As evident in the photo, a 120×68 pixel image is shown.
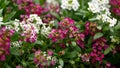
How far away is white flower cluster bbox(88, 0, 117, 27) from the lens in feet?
10.6

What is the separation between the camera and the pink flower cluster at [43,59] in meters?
2.87

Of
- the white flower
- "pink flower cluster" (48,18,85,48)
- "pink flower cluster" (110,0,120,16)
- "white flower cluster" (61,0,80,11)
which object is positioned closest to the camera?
"pink flower cluster" (48,18,85,48)

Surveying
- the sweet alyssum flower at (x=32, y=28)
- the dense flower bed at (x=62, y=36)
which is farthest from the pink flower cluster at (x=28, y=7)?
the sweet alyssum flower at (x=32, y=28)

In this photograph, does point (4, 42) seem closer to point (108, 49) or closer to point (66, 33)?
point (66, 33)

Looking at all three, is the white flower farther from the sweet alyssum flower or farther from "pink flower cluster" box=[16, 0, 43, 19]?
"pink flower cluster" box=[16, 0, 43, 19]

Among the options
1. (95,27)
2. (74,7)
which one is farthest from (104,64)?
(74,7)

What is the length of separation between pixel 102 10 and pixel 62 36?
60cm

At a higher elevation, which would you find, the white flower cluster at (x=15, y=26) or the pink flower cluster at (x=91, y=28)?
the white flower cluster at (x=15, y=26)

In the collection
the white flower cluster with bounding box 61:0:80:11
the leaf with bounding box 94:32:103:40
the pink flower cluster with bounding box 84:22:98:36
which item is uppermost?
the white flower cluster with bounding box 61:0:80:11

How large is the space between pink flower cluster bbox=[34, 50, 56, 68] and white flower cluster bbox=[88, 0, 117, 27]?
650mm

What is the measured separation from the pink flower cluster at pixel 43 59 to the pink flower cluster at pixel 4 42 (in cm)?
27

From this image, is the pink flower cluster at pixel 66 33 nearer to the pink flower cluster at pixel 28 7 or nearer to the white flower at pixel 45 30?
the white flower at pixel 45 30

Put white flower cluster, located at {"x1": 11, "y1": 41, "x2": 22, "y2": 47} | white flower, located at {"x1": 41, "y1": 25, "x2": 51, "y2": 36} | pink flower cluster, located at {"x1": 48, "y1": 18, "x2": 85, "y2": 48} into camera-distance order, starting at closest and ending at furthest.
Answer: white flower cluster, located at {"x1": 11, "y1": 41, "x2": 22, "y2": 47}
pink flower cluster, located at {"x1": 48, "y1": 18, "x2": 85, "y2": 48}
white flower, located at {"x1": 41, "y1": 25, "x2": 51, "y2": 36}

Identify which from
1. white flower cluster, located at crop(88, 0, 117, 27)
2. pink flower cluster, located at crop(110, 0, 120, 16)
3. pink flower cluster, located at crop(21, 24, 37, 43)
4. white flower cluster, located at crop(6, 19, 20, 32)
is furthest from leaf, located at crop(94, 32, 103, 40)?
white flower cluster, located at crop(6, 19, 20, 32)
